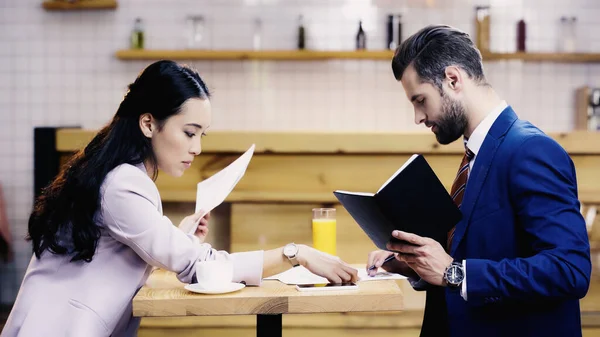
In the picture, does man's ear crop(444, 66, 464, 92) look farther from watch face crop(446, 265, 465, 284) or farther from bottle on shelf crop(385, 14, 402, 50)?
bottle on shelf crop(385, 14, 402, 50)

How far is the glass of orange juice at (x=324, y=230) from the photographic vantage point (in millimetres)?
1883

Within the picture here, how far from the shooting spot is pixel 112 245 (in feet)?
5.21

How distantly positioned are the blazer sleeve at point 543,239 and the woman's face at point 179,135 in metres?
0.79

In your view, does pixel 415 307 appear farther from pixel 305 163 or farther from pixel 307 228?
pixel 305 163

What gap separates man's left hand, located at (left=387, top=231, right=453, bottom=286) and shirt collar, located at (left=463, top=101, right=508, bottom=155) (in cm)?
27

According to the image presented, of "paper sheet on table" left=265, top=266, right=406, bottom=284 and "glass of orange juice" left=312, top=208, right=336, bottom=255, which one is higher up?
"glass of orange juice" left=312, top=208, right=336, bottom=255

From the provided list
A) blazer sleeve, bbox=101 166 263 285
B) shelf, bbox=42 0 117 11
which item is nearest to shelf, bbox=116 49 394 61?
shelf, bbox=42 0 117 11

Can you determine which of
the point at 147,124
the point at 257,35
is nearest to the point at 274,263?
the point at 147,124

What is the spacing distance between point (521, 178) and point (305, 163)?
1863 millimetres

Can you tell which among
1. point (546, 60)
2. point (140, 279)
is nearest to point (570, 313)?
point (140, 279)

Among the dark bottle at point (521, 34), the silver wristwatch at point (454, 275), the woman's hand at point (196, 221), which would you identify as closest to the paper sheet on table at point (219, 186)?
the woman's hand at point (196, 221)

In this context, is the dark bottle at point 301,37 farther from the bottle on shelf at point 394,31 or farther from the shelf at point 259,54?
the bottle on shelf at point 394,31

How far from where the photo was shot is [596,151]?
3105 millimetres

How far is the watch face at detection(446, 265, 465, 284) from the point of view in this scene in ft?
4.59
